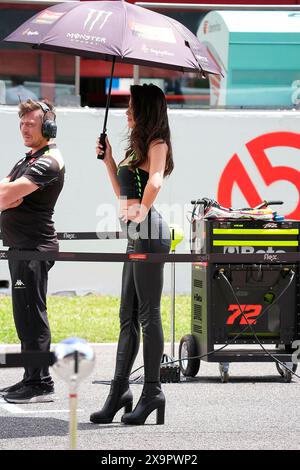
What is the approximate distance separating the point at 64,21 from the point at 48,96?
21.3 ft

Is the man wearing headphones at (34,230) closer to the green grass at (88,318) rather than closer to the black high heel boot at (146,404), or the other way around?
the black high heel boot at (146,404)

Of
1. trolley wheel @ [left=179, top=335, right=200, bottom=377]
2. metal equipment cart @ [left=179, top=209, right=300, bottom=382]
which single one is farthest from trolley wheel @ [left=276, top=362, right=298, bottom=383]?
trolley wheel @ [left=179, top=335, right=200, bottom=377]

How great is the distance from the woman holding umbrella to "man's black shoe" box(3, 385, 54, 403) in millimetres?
872

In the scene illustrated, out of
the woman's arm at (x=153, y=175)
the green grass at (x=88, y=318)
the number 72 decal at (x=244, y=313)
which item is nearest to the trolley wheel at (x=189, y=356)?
the number 72 decal at (x=244, y=313)

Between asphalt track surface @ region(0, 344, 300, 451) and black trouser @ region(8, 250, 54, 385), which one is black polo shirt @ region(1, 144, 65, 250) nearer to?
black trouser @ region(8, 250, 54, 385)

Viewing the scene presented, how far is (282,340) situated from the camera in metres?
8.95

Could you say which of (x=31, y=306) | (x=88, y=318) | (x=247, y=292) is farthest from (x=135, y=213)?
(x=88, y=318)

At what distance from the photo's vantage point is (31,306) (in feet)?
26.2

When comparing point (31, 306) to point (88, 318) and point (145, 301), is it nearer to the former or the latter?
point (145, 301)

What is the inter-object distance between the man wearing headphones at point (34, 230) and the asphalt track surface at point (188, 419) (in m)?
0.23

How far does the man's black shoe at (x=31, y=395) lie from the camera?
7949 mm

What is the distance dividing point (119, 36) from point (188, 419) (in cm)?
248

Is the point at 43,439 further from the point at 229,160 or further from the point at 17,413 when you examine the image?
the point at 229,160
